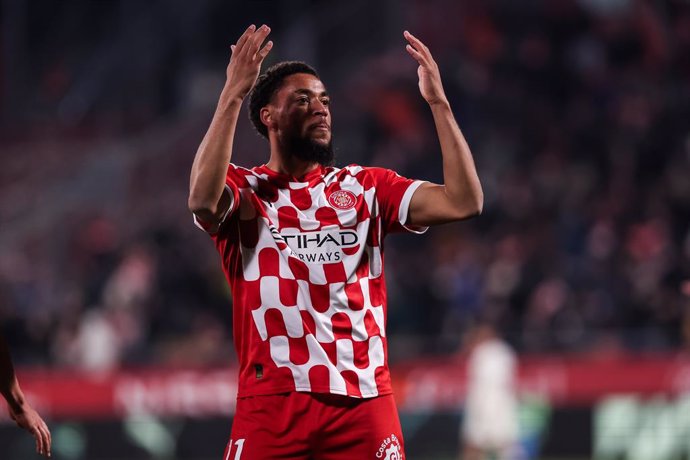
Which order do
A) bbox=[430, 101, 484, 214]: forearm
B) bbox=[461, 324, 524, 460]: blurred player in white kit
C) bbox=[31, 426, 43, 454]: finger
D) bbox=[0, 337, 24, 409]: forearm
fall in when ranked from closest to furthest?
bbox=[430, 101, 484, 214]: forearm < bbox=[0, 337, 24, 409]: forearm < bbox=[31, 426, 43, 454]: finger < bbox=[461, 324, 524, 460]: blurred player in white kit

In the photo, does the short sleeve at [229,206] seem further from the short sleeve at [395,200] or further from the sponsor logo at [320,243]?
the short sleeve at [395,200]

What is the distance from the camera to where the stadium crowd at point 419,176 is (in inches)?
536

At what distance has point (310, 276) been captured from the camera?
452 centimetres

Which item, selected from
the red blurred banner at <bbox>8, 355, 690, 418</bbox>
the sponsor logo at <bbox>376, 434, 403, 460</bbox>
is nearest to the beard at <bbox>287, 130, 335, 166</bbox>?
the sponsor logo at <bbox>376, 434, 403, 460</bbox>

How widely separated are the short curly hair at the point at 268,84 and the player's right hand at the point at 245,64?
307mm

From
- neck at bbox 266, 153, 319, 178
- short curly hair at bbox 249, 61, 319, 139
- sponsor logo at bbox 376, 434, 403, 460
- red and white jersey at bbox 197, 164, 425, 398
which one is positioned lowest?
sponsor logo at bbox 376, 434, 403, 460

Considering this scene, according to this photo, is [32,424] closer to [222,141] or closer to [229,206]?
[229,206]

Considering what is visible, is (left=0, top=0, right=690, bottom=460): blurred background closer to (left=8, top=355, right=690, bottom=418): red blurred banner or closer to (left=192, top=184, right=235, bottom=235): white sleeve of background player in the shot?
(left=8, top=355, right=690, bottom=418): red blurred banner

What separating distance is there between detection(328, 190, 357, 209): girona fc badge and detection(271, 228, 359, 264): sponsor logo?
0.35 ft

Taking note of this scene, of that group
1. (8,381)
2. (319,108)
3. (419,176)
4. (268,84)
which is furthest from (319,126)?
(419,176)

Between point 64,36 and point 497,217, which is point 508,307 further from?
point 64,36

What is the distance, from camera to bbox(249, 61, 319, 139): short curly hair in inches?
190

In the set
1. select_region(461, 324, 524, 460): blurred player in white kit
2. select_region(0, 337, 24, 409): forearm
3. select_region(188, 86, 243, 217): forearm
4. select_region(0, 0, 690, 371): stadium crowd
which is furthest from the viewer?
select_region(0, 0, 690, 371): stadium crowd

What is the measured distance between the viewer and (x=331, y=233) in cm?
458
